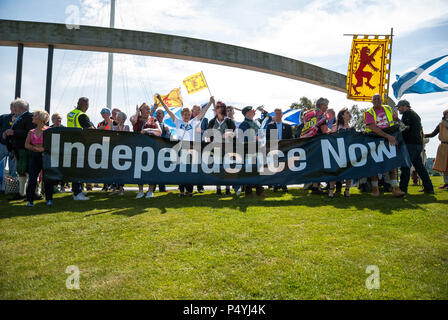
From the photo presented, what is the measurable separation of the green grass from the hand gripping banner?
155cm

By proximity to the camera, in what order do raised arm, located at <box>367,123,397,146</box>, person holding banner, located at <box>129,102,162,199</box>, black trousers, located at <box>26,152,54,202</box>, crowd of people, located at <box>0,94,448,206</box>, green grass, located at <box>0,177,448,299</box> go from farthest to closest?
1. person holding banner, located at <box>129,102,162,199</box>
2. raised arm, located at <box>367,123,397,146</box>
3. crowd of people, located at <box>0,94,448,206</box>
4. black trousers, located at <box>26,152,54,202</box>
5. green grass, located at <box>0,177,448,299</box>

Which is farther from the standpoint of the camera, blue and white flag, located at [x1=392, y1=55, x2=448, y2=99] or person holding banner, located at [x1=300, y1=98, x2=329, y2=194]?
blue and white flag, located at [x1=392, y1=55, x2=448, y2=99]

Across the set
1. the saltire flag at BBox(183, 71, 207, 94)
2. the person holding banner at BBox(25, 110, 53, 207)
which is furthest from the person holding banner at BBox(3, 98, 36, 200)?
the saltire flag at BBox(183, 71, 207, 94)

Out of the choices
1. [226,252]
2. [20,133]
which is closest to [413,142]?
[226,252]

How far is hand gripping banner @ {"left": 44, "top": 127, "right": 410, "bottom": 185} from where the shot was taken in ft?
20.6

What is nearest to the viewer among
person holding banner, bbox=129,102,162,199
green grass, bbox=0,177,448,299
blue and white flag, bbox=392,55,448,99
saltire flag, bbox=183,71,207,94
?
green grass, bbox=0,177,448,299

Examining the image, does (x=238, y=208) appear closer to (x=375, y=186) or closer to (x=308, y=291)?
(x=308, y=291)

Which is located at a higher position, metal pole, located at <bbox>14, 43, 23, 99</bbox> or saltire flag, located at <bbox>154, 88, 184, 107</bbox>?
saltire flag, located at <bbox>154, 88, 184, 107</bbox>

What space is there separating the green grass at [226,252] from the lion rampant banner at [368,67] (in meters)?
5.88

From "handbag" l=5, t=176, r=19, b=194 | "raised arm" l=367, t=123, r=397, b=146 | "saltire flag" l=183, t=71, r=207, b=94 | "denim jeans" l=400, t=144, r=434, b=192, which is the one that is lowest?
"handbag" l=5, t=176, r=19, b=194

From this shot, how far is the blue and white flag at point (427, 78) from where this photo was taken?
8703 millimetres

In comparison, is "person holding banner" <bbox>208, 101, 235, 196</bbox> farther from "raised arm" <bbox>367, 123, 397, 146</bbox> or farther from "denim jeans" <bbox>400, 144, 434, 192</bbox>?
"denim jeans" <bbox>400, 144, 434, 192</bbox>

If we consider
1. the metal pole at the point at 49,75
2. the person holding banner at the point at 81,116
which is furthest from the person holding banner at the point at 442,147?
the metal pole at the point at 49,75
